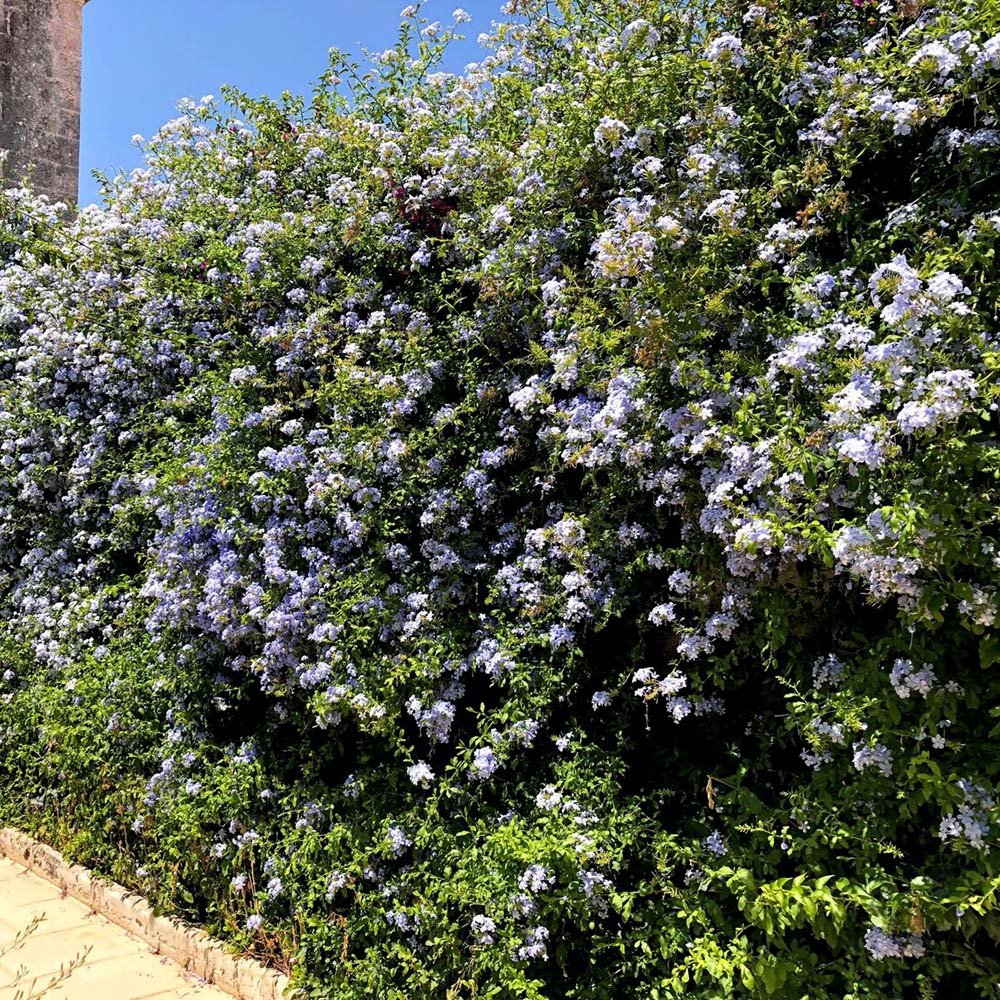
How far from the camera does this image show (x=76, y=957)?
3441mm

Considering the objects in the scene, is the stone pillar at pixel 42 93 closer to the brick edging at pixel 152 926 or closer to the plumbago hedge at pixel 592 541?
the plumbago hedge at pixel 592 541

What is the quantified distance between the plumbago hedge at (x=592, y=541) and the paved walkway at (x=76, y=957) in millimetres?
→ 232

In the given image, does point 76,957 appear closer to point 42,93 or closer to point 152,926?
point 152,926

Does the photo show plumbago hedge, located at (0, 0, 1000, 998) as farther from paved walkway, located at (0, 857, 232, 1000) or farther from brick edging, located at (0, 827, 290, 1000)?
paved walkway, located at (0, 857, 232, 1000)

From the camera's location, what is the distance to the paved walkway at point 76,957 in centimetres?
321

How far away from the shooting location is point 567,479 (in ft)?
9.88

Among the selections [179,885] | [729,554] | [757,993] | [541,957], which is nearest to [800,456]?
[729,554]

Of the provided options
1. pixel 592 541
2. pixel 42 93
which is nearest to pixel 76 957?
pixel 592 541

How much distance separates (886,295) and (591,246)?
0.98 m

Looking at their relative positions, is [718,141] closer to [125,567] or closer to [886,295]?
[886,295]

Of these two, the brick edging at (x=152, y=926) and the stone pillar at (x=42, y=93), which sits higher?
the stone pillar at (x=42, y=93)

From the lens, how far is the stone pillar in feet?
28.8

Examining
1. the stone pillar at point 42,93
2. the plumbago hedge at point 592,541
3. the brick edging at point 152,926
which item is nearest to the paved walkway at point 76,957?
the brick edging at point 152,926

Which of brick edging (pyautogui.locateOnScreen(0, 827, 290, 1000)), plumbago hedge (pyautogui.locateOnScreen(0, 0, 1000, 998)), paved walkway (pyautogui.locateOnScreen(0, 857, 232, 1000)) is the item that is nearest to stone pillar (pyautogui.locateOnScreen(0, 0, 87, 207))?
plumbago hedge (pyautogui.locateOnScreen(0, 0, 1000, 998))
